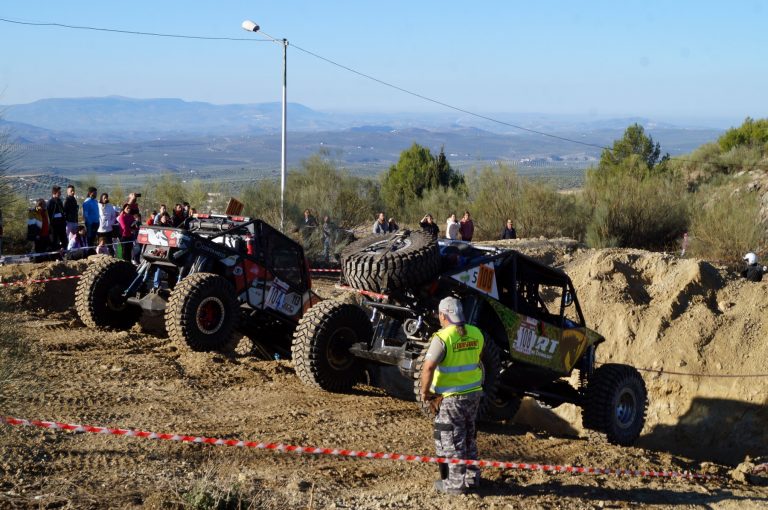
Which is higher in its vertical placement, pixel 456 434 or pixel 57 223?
pixel 57 223

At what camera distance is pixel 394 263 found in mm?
8461

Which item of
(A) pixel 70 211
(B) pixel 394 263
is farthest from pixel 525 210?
(B) pixel 394 263

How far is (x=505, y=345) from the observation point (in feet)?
30.6

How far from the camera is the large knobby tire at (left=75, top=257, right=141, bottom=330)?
41.5 feet

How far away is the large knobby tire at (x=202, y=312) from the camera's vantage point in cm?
1103

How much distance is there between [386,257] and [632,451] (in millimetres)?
3109

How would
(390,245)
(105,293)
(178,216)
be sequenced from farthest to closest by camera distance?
(178,216) < (105,293) < (390,245)

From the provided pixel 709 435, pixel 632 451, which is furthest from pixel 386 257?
pixel 709 435

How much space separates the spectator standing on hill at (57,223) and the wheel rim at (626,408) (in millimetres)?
12108

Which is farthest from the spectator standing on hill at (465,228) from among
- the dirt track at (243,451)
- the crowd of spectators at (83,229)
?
the dirt track at (243,451)

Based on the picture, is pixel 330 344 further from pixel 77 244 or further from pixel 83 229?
pixel 83 229

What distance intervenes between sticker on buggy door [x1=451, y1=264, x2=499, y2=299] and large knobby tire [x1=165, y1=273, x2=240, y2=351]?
3739mm

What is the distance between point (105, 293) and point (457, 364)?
762 cm

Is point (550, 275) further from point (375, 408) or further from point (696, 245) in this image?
point (696, 245)
